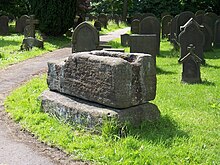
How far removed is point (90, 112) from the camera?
5.19 metres

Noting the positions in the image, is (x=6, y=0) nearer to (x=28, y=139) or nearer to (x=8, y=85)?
(x=8, y=85)

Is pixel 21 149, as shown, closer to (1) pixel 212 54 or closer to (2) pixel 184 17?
(2) pixel 184 17

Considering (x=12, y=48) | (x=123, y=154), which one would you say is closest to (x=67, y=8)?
(x=12, y=48)

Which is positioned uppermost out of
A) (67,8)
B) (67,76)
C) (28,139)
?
(67,8)

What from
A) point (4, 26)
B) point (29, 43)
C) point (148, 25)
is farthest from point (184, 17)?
A: point (4, 26)

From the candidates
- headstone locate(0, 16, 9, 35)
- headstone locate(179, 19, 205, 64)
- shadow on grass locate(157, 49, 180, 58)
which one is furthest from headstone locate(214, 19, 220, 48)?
headstone locate(0, 16, 9, 35)

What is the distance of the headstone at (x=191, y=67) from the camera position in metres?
9.25

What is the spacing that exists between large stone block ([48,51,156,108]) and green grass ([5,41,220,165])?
481 mm

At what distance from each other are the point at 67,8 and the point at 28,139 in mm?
15501

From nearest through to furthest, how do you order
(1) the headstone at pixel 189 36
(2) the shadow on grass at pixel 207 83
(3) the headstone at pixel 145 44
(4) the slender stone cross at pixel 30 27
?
(2) the shadow on grass at pixel 207 83, (1) the headstone at pixel 189 36, (3) the headstone at pixel 145 44, (4) the slender stone cross at pixel 30 27

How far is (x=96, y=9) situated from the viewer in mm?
50031

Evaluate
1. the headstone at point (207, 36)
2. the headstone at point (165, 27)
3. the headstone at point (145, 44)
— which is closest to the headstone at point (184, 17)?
the headstone at point (207, 36)

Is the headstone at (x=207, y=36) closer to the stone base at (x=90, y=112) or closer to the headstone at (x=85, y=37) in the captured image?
the headstone at (x=85, y=37)

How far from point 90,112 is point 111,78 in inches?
23.1
